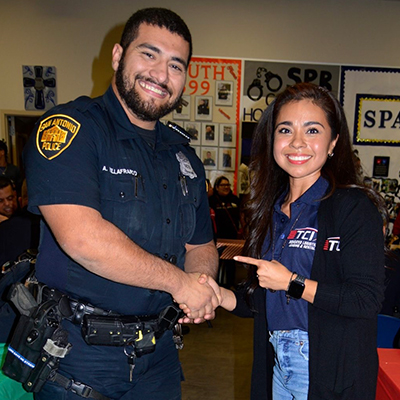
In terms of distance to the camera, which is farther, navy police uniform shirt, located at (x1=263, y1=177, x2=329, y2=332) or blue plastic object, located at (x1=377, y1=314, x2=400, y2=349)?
blue plastic object, located at (x1=377, y1=314, x2=400, y2=349)

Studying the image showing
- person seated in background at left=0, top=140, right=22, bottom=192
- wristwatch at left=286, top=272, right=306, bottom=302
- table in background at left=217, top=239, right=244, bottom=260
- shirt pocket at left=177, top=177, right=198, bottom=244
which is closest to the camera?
wristwatch at left=286, top=272, right=306, bottom=302

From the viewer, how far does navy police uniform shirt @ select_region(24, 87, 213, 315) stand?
1.27 metres

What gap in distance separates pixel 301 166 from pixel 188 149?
1.79 ft

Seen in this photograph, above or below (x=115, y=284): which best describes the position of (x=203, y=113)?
above

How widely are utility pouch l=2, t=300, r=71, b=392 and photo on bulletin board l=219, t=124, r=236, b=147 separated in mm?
5466

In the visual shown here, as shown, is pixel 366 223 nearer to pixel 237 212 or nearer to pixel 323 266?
pixel 323 266

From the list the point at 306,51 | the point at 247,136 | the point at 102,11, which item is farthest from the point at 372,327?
the point at 102,11

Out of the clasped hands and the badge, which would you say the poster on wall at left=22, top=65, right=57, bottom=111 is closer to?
the badge

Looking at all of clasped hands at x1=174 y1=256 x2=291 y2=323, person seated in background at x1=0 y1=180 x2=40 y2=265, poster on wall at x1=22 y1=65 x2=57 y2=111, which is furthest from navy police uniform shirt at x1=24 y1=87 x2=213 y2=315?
poster on wall at x1=22 y1=65 x2=57 y2=111

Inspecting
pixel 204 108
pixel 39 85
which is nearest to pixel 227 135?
pixel 204 108

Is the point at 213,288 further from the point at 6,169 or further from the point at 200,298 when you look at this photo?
the point at 6,169

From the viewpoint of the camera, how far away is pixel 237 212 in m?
5.66

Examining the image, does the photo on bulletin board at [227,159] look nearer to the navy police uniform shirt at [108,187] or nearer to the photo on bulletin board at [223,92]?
the photo on bulletin board at [223,92]

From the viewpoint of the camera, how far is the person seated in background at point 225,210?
5434mm
